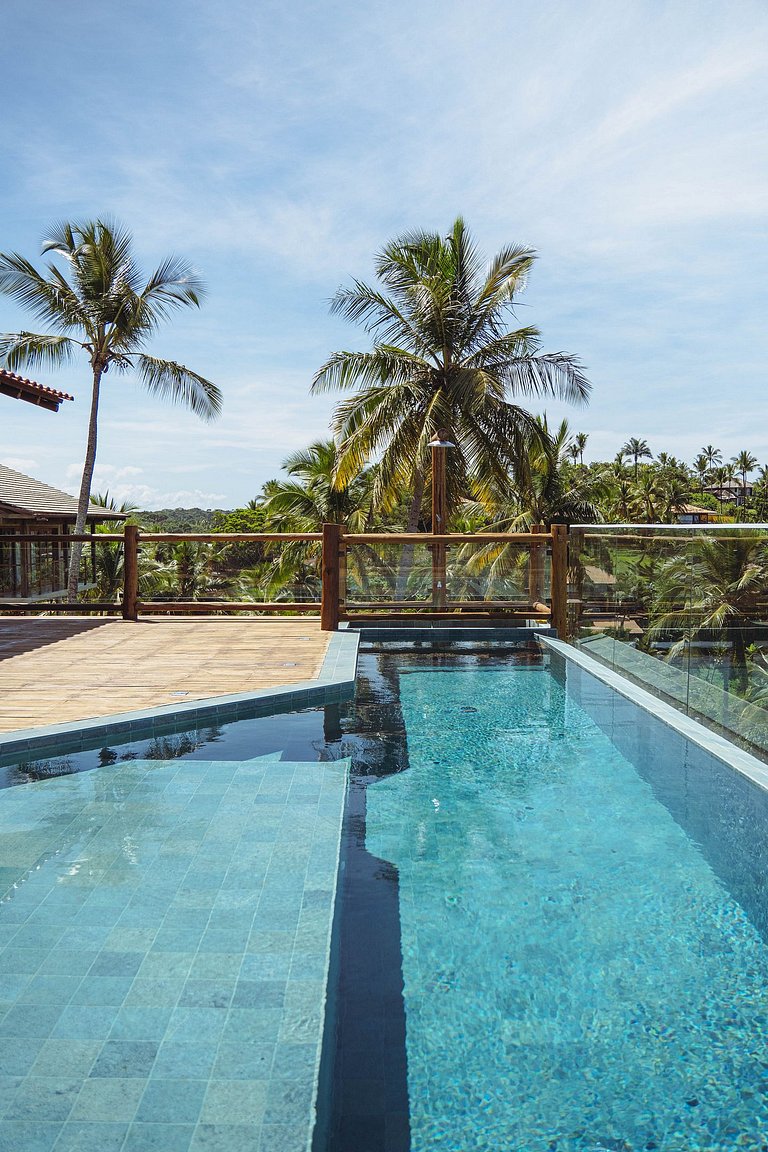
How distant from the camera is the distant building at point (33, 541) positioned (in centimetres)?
1156

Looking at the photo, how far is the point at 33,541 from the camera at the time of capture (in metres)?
11.2

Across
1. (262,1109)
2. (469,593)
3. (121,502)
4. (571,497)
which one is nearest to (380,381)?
(469,593)

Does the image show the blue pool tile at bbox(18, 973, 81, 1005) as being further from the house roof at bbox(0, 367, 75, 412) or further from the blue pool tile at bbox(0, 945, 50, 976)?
the house roof at bbox(0, 367, 75, 412)

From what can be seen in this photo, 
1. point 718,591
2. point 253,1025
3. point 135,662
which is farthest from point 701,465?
point 253,1025

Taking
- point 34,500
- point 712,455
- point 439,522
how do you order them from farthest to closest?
point 712,455
point 34,500
point 439,522

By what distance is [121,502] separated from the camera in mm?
33188

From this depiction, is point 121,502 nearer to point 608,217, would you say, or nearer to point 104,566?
point 104,566

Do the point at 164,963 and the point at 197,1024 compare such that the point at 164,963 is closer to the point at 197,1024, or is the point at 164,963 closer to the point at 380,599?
the point at 197,1024

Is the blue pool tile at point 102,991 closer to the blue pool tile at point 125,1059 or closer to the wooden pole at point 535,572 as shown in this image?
the blue pool tile at point 125,1059

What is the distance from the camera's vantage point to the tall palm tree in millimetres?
15562

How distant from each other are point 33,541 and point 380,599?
15.7 ft

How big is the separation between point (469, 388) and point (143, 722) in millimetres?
10835

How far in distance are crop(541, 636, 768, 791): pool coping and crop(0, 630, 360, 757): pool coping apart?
7.63ft

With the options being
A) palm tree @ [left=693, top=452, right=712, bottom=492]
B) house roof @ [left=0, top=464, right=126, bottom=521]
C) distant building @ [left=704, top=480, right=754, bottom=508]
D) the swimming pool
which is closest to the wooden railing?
the swimming pool
